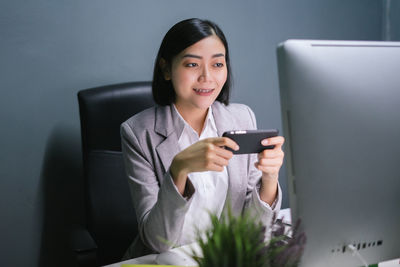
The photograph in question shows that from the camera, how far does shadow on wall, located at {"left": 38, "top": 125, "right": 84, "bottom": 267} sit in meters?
1.67

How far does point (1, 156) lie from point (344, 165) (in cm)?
140

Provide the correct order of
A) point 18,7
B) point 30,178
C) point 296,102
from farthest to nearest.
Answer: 1. point 30,178
2. point 18,7
3. point 296,102

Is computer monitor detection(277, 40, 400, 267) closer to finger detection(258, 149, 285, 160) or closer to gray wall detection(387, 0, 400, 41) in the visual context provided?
finger detection(258, 149, 285, 160)

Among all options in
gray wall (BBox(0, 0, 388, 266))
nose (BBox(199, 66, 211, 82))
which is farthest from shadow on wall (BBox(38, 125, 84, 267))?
nose (BBox(199, 66, 211, 82))

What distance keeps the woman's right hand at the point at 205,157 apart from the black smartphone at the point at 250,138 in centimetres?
1

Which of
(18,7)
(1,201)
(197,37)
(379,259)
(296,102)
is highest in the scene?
(18,7)

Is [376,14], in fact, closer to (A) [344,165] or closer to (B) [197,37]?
(B) [197,37]

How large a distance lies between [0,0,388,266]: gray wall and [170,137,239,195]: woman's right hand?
3.00 feet

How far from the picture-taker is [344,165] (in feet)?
2.11

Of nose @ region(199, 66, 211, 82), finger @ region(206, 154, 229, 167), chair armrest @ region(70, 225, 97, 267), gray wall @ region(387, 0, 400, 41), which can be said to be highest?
gray wall @ region(387, 0, 400, 41)

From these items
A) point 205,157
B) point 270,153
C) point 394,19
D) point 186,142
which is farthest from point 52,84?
point 394,19

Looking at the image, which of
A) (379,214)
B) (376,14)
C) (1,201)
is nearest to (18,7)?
(1,201)

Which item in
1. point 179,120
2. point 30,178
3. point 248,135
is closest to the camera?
point 248,135

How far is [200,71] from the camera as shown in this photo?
46.9 inches
